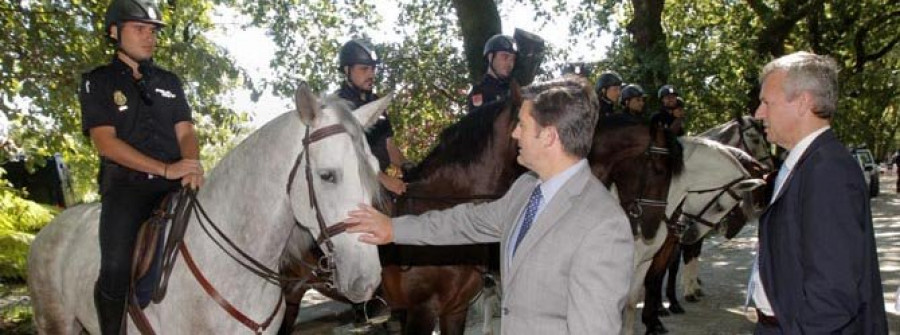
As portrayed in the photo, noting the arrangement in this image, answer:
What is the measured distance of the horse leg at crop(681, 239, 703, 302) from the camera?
8828 millimetres

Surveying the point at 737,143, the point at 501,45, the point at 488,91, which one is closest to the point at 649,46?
the point at 737,143

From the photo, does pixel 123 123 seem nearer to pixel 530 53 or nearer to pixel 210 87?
pixel 210 87

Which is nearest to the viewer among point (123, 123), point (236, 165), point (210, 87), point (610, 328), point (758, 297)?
point (610, 328)

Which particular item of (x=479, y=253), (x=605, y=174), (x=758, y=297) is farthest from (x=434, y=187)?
(x=758, y=297)

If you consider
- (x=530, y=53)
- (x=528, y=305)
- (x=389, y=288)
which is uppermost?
(x=530, y=53)

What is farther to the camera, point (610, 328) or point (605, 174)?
point (605, 174)

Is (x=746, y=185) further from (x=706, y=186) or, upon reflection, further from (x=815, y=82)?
(x=815, y=82)

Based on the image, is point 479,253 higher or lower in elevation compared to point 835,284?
lower

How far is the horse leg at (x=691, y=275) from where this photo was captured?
8828 millimetres

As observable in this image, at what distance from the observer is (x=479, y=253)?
4695 millimetres

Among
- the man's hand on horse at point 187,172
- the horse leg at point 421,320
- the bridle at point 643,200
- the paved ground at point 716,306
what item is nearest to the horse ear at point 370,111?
the man's hand on horse at point 187,172

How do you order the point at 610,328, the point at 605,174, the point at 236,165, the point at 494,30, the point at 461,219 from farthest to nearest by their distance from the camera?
the point at 494,30
the point at 605,174
the point at 236,165
the point at 461,219
the point at 610,328

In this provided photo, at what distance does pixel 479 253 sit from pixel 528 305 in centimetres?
260

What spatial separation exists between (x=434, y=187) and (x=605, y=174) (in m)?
1.50
